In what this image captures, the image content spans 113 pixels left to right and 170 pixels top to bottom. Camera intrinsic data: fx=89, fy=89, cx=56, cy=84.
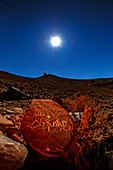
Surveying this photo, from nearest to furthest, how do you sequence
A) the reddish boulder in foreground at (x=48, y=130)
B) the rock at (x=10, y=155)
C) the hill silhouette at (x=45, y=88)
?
the rock at (x=10, y=155), the reddish boulder in foreground at (x=48, y=130), the hill silhouette at (x=45, y=88)

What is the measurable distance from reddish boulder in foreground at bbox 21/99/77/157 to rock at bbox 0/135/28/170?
231 mm

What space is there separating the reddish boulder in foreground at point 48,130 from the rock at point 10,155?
0.23 m

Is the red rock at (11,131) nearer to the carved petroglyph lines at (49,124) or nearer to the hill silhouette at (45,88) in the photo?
the carved petroglyph lines at (49,124)

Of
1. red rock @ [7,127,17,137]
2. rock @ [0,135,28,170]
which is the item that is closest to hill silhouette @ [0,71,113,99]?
red rock @ [7,127,17,137]

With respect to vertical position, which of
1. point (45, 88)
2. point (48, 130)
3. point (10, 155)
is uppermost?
point (45, 88)

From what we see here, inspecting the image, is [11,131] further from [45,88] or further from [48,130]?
[45,88]

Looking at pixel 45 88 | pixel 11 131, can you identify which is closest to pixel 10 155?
pixel 11 131

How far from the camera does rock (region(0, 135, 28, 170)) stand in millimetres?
1051

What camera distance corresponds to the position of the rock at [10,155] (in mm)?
1051

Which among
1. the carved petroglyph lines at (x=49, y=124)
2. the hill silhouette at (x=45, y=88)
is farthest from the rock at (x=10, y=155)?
Answer: the hill silhouette at (x=45, y=88)

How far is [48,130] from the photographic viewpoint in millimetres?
1514

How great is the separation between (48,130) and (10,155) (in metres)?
0.60

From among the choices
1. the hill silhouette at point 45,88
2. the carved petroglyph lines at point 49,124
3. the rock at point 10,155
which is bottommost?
the rock at point 10,155

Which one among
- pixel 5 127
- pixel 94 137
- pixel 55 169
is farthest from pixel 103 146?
pixel 5 127
